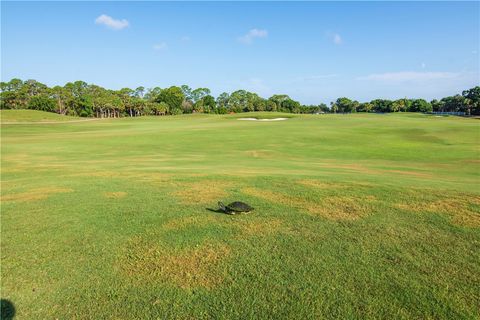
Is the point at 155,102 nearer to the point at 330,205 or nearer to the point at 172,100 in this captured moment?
the point at 172,100

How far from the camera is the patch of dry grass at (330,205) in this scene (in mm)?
8406

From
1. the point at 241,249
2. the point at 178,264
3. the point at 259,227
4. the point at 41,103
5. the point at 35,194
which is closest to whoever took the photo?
the point at 178,264

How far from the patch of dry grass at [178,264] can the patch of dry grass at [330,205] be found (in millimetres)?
3230

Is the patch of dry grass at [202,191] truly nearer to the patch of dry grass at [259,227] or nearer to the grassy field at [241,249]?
the grassy field at [241,249]

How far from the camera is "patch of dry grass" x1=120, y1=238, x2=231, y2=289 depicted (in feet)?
17.5

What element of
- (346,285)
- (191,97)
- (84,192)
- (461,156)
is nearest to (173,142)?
(84,192)

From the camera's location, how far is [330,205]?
9.16 m

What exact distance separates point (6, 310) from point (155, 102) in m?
138

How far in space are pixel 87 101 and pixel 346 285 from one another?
12790 centimetres

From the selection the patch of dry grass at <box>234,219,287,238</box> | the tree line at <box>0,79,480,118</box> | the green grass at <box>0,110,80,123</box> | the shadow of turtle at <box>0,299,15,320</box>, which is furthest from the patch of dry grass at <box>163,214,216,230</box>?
the tree line at <box>0,79,480,118</box>

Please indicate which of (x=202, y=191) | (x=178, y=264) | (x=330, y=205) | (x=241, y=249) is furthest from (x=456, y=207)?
(x=178, y=264)

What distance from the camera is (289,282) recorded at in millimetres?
5223

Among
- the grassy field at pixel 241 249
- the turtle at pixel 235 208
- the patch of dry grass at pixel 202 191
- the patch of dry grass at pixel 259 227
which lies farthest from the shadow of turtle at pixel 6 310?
the patch of dry grass at pixel 202 191

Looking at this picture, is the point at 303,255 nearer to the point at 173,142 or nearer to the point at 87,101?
the point at 173,142
